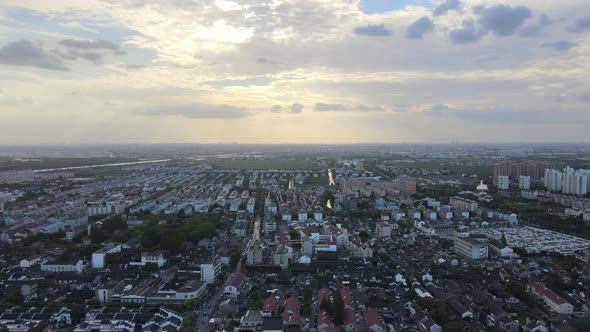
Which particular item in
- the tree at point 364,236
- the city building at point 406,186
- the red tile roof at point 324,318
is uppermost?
the city building at point 406,186

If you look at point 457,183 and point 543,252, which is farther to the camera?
point 457,183

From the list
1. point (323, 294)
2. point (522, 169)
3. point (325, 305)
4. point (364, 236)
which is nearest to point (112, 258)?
point (323, 294)

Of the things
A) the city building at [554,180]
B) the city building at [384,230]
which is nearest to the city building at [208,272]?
the city building at [384,230]

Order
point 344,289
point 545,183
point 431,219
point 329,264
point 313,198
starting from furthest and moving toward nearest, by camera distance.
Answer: point 545,183, point 313,198, point 431,219, point 329,264, point 344,289

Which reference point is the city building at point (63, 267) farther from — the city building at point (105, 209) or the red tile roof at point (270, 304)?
the city building at point (105, 209)

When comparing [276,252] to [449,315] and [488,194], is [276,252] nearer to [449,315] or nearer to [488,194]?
[449,315]

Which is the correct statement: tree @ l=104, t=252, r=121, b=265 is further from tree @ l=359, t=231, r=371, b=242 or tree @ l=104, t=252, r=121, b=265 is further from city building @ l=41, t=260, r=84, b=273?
tree @ l=359, t=231, r=371, b=242

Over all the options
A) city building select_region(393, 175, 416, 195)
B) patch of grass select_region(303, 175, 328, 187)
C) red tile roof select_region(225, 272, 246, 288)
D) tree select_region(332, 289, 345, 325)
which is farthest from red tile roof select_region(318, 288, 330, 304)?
patch of grass select_region(303, 175, 328, 187)

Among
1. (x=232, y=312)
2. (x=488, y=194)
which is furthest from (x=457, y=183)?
(x=232, y=312)
